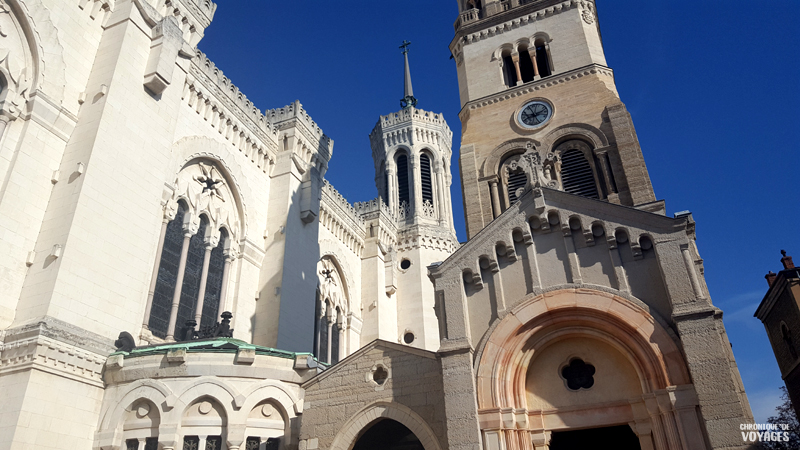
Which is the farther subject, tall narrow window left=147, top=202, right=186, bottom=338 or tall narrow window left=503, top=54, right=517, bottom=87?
tall narrow window left=503, top=54, right=517, bottom=87

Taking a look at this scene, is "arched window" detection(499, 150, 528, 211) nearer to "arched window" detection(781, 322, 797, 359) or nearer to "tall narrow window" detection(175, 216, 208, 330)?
"tall narrow window" detection(175, 216, 208, 330)

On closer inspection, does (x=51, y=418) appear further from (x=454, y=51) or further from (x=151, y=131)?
(x=454, y=51)

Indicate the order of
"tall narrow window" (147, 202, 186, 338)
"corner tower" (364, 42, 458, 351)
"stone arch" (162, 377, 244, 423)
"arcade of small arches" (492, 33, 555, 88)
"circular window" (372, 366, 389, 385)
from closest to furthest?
"stone arch" (162, 377, 244, 423) → "circular window" (372, 366, 389, 385) → "tall narrow window" (147, 202, 186, 338) → "arcade of small arches" (492, 33, 555, 88) → "corner tower" (364, 42, 458, 351)

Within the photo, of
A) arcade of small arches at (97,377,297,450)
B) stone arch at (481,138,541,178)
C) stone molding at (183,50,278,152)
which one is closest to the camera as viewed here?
arcade of small arches at (97,377,297,450)

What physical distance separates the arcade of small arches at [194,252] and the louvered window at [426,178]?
2103cm

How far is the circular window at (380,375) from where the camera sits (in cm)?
1398

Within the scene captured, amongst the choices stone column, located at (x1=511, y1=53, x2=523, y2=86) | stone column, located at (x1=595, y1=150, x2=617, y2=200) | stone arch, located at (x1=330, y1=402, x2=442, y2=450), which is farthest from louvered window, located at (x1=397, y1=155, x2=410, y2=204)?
stone arch, located at (x1=330, y1=402, x2=442, y2=450)

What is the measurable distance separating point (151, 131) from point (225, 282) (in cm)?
634

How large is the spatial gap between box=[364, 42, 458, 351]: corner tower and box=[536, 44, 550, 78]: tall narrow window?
556 inches

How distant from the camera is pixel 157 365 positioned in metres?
13.8

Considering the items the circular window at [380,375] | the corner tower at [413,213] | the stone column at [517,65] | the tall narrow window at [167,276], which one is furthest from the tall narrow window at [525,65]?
the circular window at [380,375]

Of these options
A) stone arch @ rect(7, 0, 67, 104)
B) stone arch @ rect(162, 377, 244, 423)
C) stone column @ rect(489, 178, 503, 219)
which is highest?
stone arch @ rect(7, 0, 67, 104)

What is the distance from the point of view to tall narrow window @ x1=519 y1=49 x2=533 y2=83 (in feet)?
84.5

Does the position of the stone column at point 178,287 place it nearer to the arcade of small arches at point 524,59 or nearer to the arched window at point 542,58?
the arcade of small arches at point 524,59
